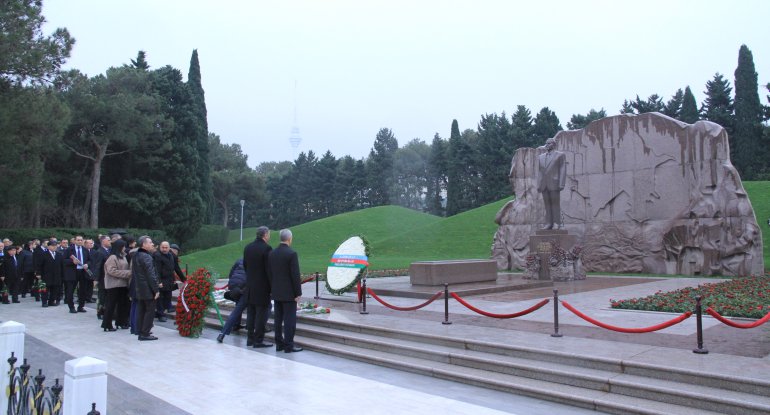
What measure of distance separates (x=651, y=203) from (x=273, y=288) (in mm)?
16849

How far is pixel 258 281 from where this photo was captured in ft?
28.3

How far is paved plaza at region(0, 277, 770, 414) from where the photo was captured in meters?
5.71

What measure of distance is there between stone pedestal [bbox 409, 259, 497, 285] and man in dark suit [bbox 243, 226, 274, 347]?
605 cm

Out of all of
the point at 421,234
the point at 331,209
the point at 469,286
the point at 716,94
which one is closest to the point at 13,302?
the point at 469,286

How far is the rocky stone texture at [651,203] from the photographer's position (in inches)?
723

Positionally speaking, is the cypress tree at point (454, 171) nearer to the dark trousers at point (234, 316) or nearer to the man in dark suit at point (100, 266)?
the man in dark suit at point (100, 266)

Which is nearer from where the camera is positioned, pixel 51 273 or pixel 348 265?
pixel 348 265

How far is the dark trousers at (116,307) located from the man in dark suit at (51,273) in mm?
4857

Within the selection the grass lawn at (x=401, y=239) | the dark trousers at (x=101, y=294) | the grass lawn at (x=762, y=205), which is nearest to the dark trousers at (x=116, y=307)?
the dark trousers at (x=101, y=294)

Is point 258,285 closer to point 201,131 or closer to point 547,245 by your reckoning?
point 547,245

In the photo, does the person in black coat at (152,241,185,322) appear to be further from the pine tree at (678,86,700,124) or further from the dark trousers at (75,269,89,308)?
the pine tree at (678,86,700,124)

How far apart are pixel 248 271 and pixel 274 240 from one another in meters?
34.5

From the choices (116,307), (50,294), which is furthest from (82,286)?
(116,307)

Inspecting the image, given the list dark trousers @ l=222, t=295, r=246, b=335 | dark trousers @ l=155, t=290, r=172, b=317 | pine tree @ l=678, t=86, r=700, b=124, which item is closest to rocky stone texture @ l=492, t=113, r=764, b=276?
dark trousers @ l=155, t=290, r=172, b=317
